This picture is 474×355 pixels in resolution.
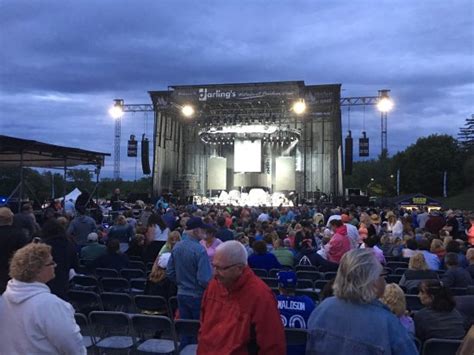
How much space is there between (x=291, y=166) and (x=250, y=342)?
27328 mm

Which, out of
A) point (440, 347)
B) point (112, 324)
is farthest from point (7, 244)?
point (440, 347)

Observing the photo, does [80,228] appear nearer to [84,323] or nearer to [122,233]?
[122,233]

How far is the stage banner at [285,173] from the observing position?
29297 mm

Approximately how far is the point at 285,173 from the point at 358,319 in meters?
27.4

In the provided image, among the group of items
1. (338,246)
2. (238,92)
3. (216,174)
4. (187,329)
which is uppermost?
(238,92)

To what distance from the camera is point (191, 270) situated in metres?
4.33

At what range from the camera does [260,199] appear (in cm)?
2794

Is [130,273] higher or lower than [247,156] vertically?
lower

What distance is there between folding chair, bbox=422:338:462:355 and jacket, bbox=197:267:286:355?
1570mm

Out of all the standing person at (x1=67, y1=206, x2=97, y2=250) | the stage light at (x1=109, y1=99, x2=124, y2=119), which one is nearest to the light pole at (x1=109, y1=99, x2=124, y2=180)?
the stage light at (x1=109, y1=99, x2=124, y2=119)

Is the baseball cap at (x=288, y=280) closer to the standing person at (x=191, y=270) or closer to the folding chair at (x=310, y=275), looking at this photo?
the standing person at (x=191, y=270)

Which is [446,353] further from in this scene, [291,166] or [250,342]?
[291,166]

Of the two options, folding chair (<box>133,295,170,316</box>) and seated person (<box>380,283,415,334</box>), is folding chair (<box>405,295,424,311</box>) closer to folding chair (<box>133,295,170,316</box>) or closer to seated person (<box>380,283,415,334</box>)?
seated person (<box>380,283,415,334</box>)

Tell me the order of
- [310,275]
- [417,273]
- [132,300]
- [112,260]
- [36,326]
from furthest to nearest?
[112,260] → [310,275] → [417,273] → [132,300] → [36,326]
